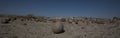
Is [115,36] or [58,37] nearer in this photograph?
[115,36]

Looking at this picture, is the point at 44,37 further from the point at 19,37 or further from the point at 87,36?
the point at 87,36

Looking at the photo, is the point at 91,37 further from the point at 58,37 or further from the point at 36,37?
the point at 36,37

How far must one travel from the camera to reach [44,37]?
9898mm

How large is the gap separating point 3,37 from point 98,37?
535 cm

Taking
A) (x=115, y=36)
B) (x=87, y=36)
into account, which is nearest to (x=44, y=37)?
(x=87, y=36)

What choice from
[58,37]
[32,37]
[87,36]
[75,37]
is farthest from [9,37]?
[87,36]

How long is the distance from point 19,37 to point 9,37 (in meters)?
0.56

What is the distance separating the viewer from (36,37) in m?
9.88

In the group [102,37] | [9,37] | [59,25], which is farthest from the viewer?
[59,25]

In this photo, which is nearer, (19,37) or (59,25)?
(19,37)

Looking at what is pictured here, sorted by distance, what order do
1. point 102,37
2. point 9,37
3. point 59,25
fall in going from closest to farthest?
point 102,37, point 9,37, point 59,25

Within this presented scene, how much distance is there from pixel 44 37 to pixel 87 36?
2.52m

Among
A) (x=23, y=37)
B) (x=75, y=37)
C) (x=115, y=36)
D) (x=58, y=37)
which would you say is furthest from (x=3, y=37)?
(x=115, y=36)

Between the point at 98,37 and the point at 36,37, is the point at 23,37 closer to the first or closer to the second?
the point at 36,37
